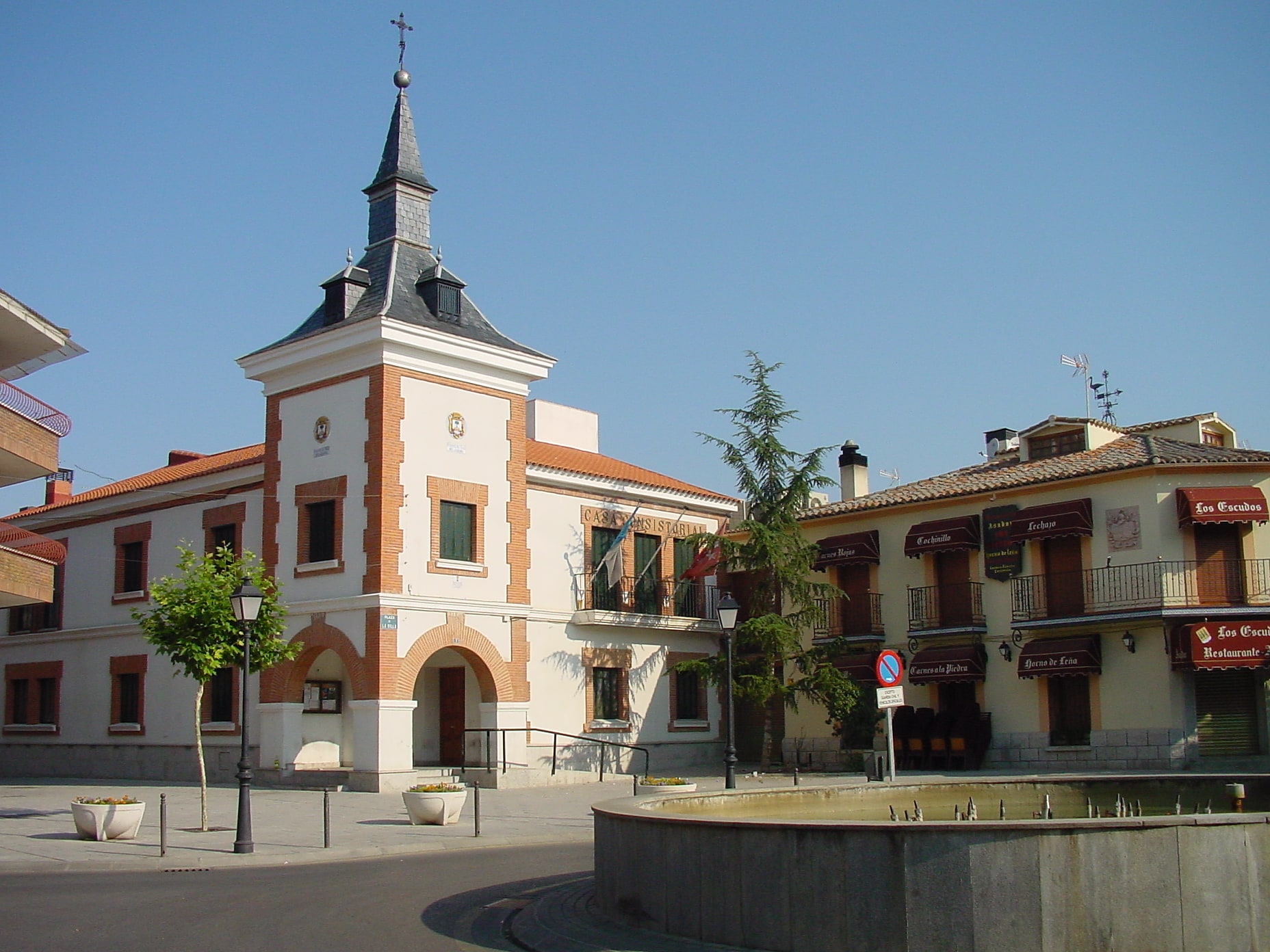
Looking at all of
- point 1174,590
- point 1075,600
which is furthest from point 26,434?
point 1174,590

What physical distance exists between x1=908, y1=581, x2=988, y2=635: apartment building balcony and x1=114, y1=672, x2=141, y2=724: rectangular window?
65.2ft

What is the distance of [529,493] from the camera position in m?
30.5

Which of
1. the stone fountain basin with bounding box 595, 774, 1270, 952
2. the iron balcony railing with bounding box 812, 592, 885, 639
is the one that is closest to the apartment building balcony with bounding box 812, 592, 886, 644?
the iron balcony railing with bounding box 812, 592, 885, 639

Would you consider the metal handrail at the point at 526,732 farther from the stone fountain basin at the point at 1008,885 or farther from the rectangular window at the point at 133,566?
the stone fountain basin at the point at 1008,885

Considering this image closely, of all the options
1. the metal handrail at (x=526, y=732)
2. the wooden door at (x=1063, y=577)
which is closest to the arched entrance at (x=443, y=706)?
the metal handrail at (x=526, y=732)

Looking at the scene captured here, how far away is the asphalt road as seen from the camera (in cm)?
1034

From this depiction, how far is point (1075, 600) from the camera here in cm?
2844

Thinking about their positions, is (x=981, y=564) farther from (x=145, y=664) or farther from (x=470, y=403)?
(x=145, y=664)

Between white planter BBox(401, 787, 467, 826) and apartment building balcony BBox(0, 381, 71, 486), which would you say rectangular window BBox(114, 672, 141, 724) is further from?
white planter BBox(401, 787, 467, 826)

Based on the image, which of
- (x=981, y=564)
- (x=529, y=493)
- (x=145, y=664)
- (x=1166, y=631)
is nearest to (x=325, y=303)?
(x=529, y=493)

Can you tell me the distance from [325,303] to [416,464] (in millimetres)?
5264

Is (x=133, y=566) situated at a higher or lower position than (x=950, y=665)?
higher

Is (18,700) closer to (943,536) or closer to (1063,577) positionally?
(943,536)

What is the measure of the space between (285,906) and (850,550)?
72.4ft
